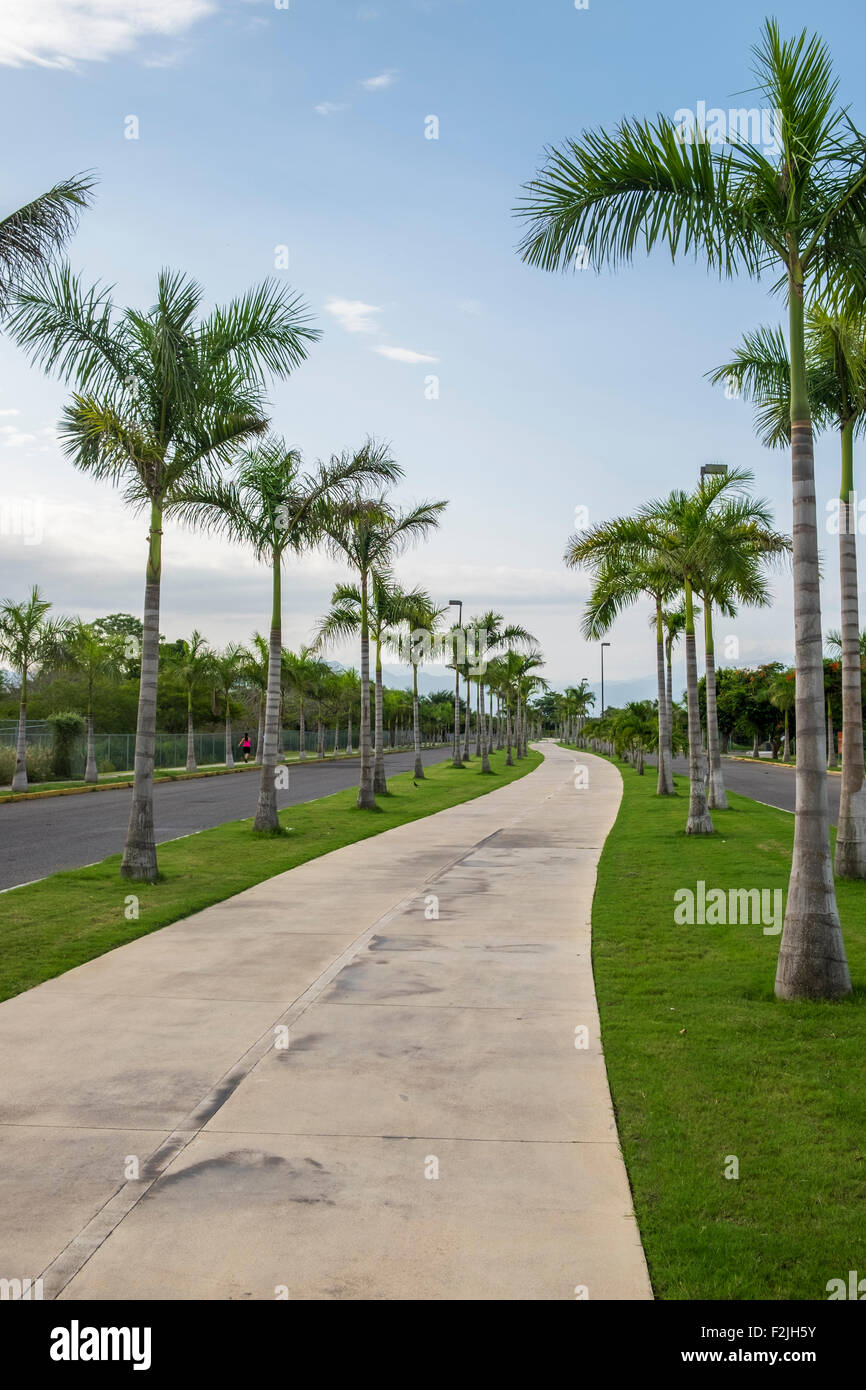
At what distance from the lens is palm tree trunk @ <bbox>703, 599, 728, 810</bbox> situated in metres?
22.7

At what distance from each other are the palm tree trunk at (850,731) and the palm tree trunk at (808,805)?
5.39 m

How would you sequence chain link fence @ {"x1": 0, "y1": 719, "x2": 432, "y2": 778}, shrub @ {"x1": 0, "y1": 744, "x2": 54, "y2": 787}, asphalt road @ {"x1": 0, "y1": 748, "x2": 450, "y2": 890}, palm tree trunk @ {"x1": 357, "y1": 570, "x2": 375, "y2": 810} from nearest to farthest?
asphalt road @ {"x1": 0, "y1": 748, "x2": 450, "y2": 890} < palm tree trunk @ {"x1": 357, "y1": 570, "x2": 375, "y2": 810} < shrub @ {"x1": 0, "y1": 744, "x2": 54, "y2": 787} < chain link fence @ {"x1": 0, "y1": 719, "x2": 432, "y2": 778}

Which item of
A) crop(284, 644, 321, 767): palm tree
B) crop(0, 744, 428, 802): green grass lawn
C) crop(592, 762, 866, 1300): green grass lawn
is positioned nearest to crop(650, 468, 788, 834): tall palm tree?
crop(592, 762, 866, 1300): green grass lawn

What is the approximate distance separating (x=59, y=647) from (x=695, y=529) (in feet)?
82.8

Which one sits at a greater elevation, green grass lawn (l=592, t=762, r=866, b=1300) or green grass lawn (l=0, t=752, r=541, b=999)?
green grass lawn (l=0, t=752, r=541, b=999)

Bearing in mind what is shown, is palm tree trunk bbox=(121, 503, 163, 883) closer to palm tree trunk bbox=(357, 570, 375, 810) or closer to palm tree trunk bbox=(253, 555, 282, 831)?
palm tree trunk bbox=(253, 555, 282, 831)

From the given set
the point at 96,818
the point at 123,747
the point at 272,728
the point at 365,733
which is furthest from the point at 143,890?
the point at 123,747

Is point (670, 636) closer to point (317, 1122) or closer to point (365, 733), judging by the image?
point (365, 733)

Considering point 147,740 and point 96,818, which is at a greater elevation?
point 147,740

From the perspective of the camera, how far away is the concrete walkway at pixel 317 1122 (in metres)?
4.04

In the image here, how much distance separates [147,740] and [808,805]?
8.91 meters

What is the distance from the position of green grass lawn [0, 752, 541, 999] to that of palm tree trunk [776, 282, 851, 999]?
5790 mm

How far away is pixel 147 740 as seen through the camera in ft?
45.8

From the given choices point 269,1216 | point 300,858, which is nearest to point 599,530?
point 300,858
